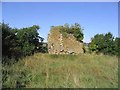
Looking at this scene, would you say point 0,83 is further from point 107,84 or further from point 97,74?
point 97,74

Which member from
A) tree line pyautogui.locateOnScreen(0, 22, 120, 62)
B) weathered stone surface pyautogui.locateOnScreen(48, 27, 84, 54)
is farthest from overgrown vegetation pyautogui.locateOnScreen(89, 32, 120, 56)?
weathered stone surface pyautogui.locateOnScreen(48, 27, 84, 54)

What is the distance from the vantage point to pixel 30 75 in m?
7.39

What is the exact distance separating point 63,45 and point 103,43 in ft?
13.4

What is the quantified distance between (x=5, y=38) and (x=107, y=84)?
17.8ft

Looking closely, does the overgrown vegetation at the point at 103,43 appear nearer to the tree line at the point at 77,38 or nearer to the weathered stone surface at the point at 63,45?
the tree line at the point at 77,38

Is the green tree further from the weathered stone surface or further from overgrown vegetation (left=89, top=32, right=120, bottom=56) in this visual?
the weathered stone surface

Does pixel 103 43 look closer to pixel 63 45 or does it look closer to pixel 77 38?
pixel 77 38

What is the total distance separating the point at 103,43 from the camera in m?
23.9

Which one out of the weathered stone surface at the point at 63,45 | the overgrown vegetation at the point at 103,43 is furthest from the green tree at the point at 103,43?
the weathered stone surface at the point at 63,45

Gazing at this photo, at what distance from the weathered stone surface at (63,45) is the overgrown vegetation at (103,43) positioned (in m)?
2.20

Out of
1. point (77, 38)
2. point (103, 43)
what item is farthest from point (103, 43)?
point (77, 38)

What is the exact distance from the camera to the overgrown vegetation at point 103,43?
75.4 ft

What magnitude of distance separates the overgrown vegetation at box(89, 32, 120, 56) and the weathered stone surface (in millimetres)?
2204

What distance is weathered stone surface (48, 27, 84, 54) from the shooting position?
22344mm
